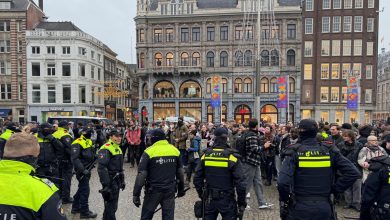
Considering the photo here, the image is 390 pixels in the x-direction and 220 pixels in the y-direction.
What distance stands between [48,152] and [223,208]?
521 centimetres

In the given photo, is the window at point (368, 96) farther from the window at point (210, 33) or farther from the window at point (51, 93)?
the window at point (51, 93)

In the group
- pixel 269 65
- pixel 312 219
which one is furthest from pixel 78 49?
pixel 312 219

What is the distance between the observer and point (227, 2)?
145ft

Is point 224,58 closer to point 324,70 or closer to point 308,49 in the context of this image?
point 308,49

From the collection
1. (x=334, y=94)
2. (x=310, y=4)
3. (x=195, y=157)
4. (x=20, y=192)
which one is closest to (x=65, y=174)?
(x=195, y=157)

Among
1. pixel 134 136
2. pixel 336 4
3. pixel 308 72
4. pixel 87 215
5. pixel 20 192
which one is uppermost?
pixel 336 4

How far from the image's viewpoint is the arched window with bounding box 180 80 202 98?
43.9m

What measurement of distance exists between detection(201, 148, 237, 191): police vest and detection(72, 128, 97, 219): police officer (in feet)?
11.5

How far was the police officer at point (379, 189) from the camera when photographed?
14.0 ft

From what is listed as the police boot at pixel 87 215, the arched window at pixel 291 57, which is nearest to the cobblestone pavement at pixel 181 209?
the police boot at pixel 87 215

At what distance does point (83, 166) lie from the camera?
7.15 meters

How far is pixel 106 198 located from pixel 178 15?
133ft

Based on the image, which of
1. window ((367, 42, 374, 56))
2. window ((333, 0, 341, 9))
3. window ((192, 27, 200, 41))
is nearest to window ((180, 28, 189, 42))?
window ((192, 27, 200, 41))

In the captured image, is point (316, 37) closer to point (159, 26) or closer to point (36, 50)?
point (159, 26)
